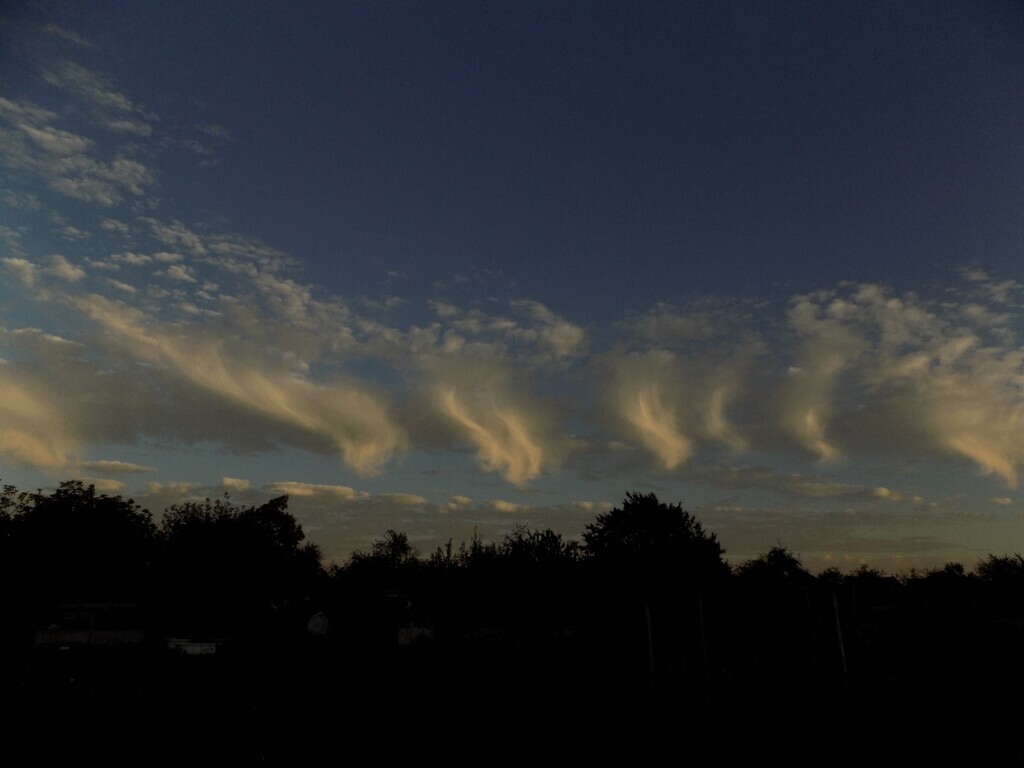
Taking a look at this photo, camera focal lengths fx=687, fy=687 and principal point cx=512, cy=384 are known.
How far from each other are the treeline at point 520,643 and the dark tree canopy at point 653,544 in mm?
218

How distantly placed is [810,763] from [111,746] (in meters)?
10.0

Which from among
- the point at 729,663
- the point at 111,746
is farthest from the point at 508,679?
the point at 111,746

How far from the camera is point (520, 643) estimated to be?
99.4ft

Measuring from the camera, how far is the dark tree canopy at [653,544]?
51.6 m

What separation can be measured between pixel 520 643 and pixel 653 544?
89.0 ft

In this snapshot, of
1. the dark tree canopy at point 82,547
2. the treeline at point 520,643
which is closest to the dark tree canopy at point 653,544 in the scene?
the treeline at point 520,643

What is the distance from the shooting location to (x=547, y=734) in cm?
1154

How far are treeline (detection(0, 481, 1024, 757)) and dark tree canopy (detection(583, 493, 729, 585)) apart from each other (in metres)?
0.22

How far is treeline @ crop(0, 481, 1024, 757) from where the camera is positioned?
12.2 meters

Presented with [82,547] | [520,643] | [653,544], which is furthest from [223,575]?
[653,544]

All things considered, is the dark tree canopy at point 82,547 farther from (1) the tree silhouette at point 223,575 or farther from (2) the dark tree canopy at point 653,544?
(2) the dark tree canopy at point 653,544

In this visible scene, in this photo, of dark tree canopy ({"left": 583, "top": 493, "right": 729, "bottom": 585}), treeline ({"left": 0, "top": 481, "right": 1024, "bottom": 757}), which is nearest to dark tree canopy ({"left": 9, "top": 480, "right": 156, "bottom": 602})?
treeline ({"left": 0, "top": 481, "right": 1024, "bottom": 757})

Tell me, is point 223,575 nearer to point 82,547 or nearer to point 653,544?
point 82,547

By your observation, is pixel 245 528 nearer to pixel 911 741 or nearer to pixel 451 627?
pixel 451 627
